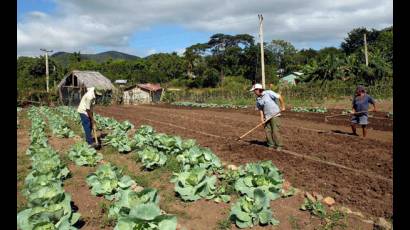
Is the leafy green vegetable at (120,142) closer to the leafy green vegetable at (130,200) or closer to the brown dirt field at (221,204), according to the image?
the brown dirt field at (221,204)

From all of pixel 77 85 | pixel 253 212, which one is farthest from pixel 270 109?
pixel 77 85

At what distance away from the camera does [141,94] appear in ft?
147

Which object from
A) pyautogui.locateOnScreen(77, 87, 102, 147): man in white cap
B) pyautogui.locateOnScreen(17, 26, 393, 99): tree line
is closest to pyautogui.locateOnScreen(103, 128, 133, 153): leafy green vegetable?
pyautogui.locateOnScreen(77, 87, 102, 147): man in white cap

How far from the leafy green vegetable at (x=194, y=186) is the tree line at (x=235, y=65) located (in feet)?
95.2

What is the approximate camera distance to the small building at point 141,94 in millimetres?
41856

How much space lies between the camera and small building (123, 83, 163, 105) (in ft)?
137

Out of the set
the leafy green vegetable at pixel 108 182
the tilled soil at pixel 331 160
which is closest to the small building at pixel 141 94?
the tilled soil at pixel 331 160

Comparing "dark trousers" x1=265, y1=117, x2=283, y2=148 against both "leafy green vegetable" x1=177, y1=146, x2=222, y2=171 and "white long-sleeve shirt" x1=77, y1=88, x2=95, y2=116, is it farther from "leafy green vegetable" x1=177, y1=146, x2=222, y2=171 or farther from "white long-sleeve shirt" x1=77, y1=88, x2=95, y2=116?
"white long-sleeve shirt" x1=77, y1=88, x2=95, y2=116

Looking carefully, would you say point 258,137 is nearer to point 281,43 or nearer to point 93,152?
point 93,152

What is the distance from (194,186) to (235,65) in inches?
2097

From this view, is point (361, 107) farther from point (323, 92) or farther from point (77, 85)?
point (77, 85)

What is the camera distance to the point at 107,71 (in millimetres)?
69000

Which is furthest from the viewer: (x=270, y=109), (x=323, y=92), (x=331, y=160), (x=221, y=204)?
(x=323, y=92)

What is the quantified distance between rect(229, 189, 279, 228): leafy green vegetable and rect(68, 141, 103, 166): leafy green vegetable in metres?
4.26
